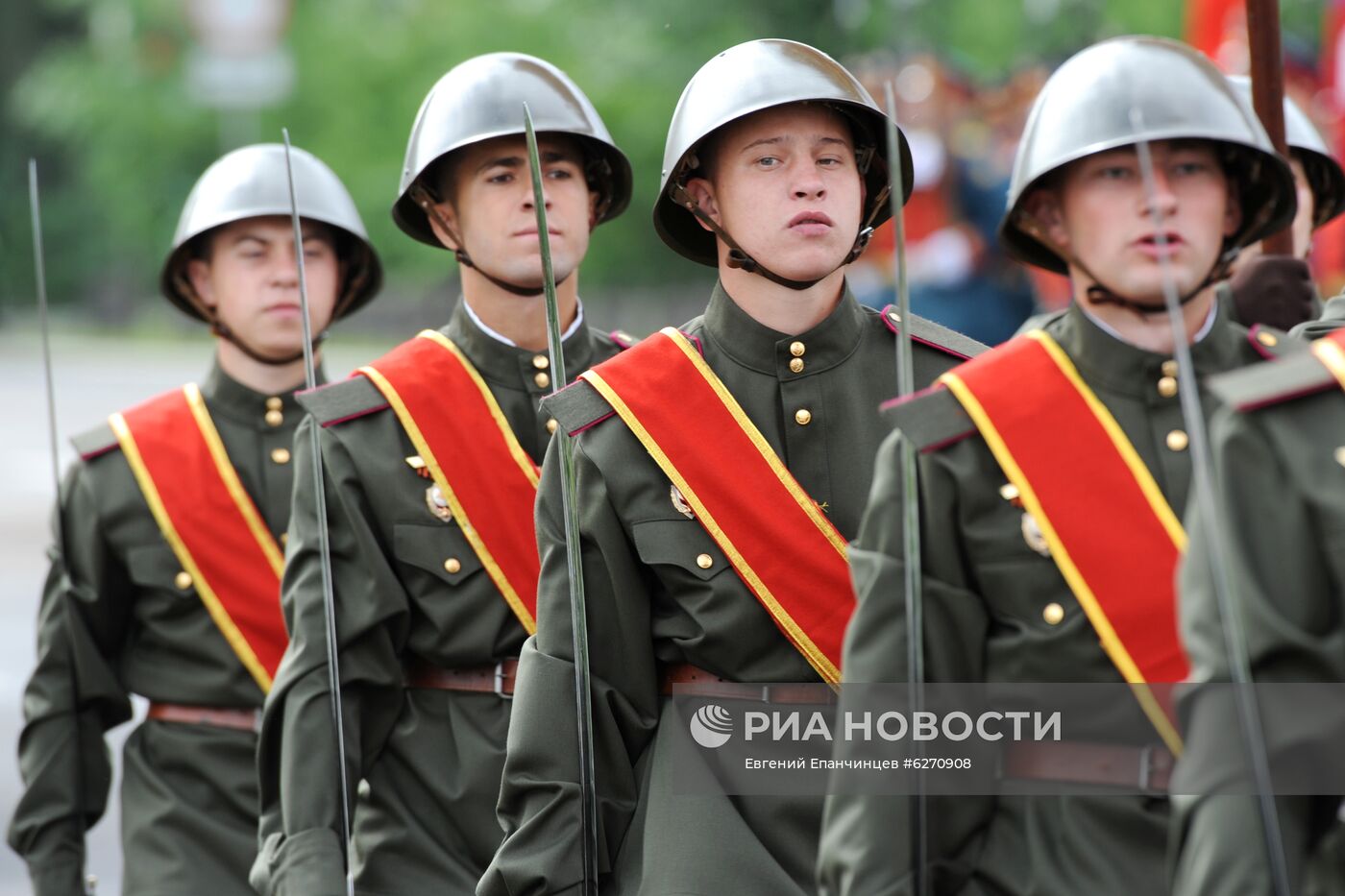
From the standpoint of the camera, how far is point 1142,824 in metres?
3.75

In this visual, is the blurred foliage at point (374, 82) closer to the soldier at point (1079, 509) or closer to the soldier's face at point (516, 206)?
the soldier's face at point (516, 206)

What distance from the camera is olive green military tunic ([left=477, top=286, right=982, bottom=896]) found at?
4461mm

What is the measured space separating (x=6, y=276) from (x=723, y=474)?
38.3 meters

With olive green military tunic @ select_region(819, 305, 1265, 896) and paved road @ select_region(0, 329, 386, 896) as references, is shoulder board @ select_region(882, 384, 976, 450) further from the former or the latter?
paved road @ select_region(0, 329, 386, 896)

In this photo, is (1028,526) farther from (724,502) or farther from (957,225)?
(957,225)

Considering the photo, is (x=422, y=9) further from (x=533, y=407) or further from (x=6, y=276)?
(x=533, y=407)

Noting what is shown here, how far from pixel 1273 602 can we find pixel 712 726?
53.8 inches

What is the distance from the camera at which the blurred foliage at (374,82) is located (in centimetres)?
2741

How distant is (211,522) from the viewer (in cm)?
623

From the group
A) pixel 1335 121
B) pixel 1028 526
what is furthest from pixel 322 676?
pixel 1335 121

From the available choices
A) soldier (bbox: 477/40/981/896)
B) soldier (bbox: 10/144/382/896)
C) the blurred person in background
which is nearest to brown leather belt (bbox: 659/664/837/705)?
soldier (bbox: 477/40/981/896)

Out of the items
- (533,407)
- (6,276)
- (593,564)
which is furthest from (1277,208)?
(6,276)

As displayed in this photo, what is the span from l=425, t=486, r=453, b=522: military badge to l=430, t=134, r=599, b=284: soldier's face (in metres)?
0.55

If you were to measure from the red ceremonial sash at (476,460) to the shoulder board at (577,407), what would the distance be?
0.73m
